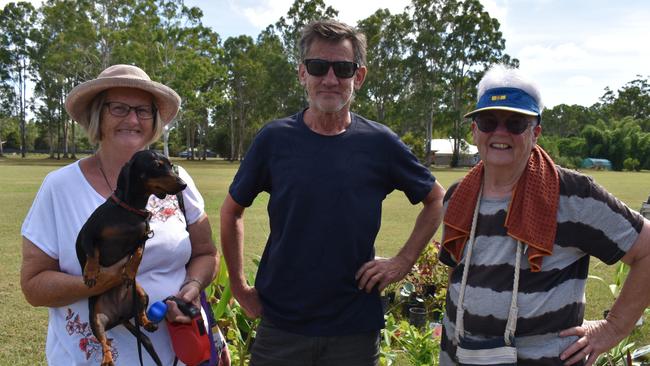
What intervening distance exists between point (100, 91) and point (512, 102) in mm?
1823

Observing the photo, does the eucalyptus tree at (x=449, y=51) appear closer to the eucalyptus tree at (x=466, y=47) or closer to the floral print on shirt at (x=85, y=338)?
the eucalyptus tree at (x=466, y=47)

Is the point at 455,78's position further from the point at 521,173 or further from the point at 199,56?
the point at 521,173

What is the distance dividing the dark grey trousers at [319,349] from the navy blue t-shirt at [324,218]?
0.15ft

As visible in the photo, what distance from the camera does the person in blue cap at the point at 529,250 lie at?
2.13 metres

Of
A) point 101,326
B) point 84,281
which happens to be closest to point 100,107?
point 84,281

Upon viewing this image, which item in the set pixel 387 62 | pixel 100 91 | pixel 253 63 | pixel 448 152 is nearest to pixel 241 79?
pixel 253 63

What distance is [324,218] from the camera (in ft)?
8.45

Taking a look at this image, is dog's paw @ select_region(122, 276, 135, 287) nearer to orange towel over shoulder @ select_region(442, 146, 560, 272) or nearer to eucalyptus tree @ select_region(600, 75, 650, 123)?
orange towel over shoulder @ select_region(442, 146, 560, 272)

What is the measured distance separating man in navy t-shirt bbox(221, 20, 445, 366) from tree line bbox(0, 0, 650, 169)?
33.0m

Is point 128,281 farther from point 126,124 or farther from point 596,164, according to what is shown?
point 596,164

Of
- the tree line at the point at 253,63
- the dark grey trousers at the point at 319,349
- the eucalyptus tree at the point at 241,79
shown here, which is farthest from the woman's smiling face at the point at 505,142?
the eucalyptus tree at the point at 241,79

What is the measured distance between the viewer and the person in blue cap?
213 centimetres

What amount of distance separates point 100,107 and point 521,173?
1.91 metres

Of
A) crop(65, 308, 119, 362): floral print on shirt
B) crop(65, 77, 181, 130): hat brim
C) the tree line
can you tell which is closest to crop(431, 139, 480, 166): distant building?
the tree line
